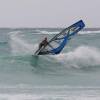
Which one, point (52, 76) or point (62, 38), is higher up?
point (62, 38)

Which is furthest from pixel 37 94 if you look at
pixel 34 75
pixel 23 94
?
pixel 34 75

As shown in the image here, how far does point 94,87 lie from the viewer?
16.8m

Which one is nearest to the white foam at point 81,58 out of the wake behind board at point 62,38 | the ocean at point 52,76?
the ocean at point 52,76

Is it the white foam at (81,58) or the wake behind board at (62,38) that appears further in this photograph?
the wake behind board at (62,38)

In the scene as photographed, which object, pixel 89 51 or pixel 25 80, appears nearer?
pixel 25 80

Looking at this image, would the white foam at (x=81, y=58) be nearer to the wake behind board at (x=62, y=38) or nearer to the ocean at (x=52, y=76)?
the ocean at (x=52, y=76)

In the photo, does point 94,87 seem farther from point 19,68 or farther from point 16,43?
point 16,43

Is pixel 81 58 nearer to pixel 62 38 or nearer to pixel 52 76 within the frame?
pixel 62 38

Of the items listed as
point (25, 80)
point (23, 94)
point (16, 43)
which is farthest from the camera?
point (16, 43)

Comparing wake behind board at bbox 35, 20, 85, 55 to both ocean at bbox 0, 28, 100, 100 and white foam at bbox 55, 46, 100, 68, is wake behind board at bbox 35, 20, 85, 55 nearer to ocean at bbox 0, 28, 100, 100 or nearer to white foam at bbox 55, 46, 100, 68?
ocean at bbox 0, 28, 100, 100

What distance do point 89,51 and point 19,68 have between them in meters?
5.65

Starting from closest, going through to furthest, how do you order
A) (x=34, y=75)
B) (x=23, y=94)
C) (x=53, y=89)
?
(x=23, y=94) < (x=53, y=89) < (x=34, y=75)

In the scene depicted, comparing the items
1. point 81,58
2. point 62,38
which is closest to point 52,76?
point 62,38

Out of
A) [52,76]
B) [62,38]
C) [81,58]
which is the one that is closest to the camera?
[52,76]
